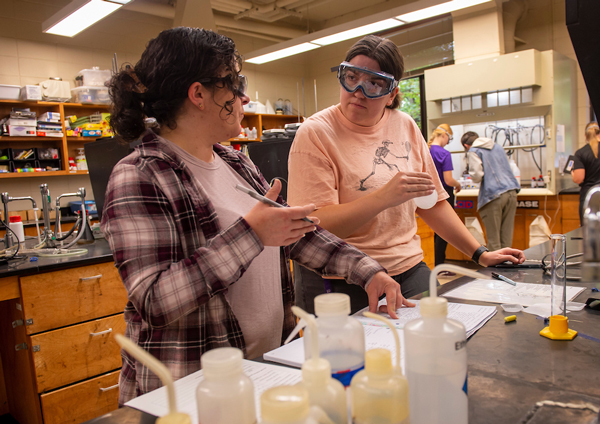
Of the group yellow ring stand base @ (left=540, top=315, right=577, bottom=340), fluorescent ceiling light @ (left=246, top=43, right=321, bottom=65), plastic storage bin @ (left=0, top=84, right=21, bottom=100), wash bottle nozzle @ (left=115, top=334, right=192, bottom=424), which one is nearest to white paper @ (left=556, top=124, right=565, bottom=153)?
fluorescent ceiling light @ (left=246, top=43, right=321, bottom=65)

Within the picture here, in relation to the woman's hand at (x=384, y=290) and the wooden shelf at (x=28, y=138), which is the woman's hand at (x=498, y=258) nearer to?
the woman's hand at (x=384, y=290)

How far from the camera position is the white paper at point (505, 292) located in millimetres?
1299

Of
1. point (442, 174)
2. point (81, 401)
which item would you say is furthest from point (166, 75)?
point (442, 174)

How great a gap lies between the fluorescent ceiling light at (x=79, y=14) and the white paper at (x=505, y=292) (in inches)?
152

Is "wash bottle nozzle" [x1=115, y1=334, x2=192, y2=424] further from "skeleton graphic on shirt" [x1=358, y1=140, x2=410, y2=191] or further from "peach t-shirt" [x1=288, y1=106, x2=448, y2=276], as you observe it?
"skeleton graphic on shirt" [x1=358, y1=140, x2=410, y2=191]

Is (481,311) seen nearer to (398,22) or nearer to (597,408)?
(597,408)

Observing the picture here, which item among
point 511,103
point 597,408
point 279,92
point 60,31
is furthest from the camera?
point 279,92

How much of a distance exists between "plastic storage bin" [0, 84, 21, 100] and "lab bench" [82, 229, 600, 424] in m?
5.52

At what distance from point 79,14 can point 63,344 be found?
11.3 feet

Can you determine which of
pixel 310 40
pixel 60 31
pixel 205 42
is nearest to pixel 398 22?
pixel 310 40

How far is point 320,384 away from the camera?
1.73ft

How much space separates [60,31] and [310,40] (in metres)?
2.81

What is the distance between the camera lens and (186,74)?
43.8 inches

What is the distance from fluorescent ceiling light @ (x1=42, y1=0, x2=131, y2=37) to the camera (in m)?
4.09
